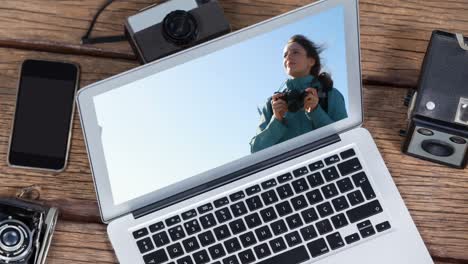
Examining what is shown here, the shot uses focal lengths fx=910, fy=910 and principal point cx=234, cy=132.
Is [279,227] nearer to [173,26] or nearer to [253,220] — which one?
[253,220]

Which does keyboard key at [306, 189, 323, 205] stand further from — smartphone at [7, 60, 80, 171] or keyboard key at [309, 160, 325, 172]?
smartphone at [7, 60, 80, 171]

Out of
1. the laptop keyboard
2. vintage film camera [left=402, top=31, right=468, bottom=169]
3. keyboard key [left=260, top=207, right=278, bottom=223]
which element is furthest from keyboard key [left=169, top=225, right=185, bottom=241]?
vintage film camera [left=402, top=31, right=468, bottom=169]

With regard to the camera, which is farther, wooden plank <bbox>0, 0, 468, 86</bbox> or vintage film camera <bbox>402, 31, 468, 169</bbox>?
wooden plank <bbox>0, 0, 468, 86</bbox>

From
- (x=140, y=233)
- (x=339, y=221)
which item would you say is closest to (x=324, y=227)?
(x=339, y=221)

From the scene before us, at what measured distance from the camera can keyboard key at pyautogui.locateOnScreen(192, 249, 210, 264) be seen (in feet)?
3.64

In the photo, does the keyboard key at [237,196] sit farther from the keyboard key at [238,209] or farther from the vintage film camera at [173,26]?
the vintage film camera at [173,26]

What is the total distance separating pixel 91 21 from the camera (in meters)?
1.18

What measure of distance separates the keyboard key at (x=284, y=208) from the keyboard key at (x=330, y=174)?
0.06 metres

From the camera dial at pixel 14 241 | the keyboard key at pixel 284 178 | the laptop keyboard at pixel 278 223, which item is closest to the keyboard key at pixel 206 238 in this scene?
the laptop keyboard at pixel 278 223

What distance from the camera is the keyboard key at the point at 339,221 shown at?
1119mm

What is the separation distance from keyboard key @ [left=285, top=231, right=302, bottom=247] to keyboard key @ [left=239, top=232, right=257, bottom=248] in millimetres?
41

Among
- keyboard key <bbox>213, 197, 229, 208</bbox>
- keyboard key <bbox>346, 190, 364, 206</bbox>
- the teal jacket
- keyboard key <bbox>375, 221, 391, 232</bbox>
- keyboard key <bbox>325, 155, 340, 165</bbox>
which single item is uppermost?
the teal jacket

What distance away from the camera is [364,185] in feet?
3.70

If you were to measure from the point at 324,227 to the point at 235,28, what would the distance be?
0.28 meters
